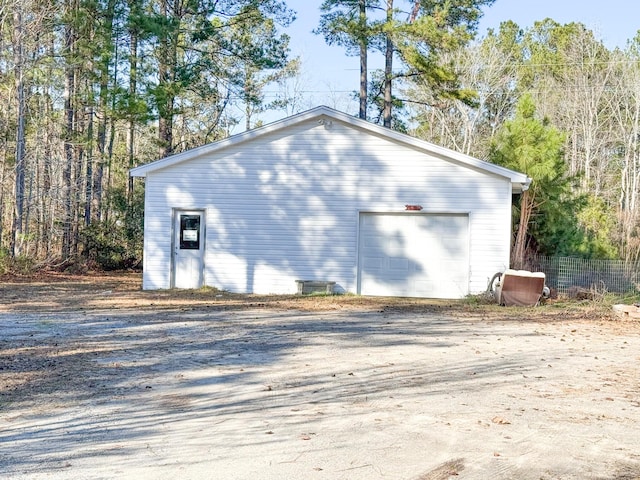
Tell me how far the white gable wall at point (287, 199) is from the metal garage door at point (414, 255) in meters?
0.30

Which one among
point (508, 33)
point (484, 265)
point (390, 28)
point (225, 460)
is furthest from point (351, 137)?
point (508, 33)

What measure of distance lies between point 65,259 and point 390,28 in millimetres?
13720

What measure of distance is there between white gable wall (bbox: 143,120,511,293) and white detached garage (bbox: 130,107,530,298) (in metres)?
0.02

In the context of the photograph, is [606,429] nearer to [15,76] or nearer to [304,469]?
[304,469]

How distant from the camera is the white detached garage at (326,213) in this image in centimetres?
1675

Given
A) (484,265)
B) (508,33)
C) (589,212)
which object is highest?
(508,33)

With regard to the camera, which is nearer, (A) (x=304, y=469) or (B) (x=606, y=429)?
(A) (x=304, y=469)

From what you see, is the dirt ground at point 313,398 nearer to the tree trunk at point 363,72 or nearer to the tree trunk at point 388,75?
the tree trunk at point 388,75

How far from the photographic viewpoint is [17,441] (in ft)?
17.0

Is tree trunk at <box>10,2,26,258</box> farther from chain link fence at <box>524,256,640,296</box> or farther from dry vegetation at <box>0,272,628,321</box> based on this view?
chain link fence at <box>524,256,640,296</box>

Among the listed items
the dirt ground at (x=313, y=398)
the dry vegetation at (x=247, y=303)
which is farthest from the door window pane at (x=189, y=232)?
the dirt ground at (x=313, y=398)

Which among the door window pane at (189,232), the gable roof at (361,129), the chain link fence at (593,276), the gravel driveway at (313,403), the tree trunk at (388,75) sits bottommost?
the gravel driveway at (313,403)

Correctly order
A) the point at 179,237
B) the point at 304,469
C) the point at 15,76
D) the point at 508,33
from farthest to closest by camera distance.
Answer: the point at 508,33 → the point at 15,76 → the point at 179,237 → the point at 304,469

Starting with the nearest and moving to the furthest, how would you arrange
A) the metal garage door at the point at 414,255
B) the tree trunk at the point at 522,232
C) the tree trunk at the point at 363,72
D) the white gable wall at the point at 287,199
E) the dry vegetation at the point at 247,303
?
the dry vegetation at the point at 247,303, the metal garage door at the point at 414,255, the white gable wall at the point at 287,199, the tree trunk at the point at 522,232, the tree trunk at the point at 363,72
